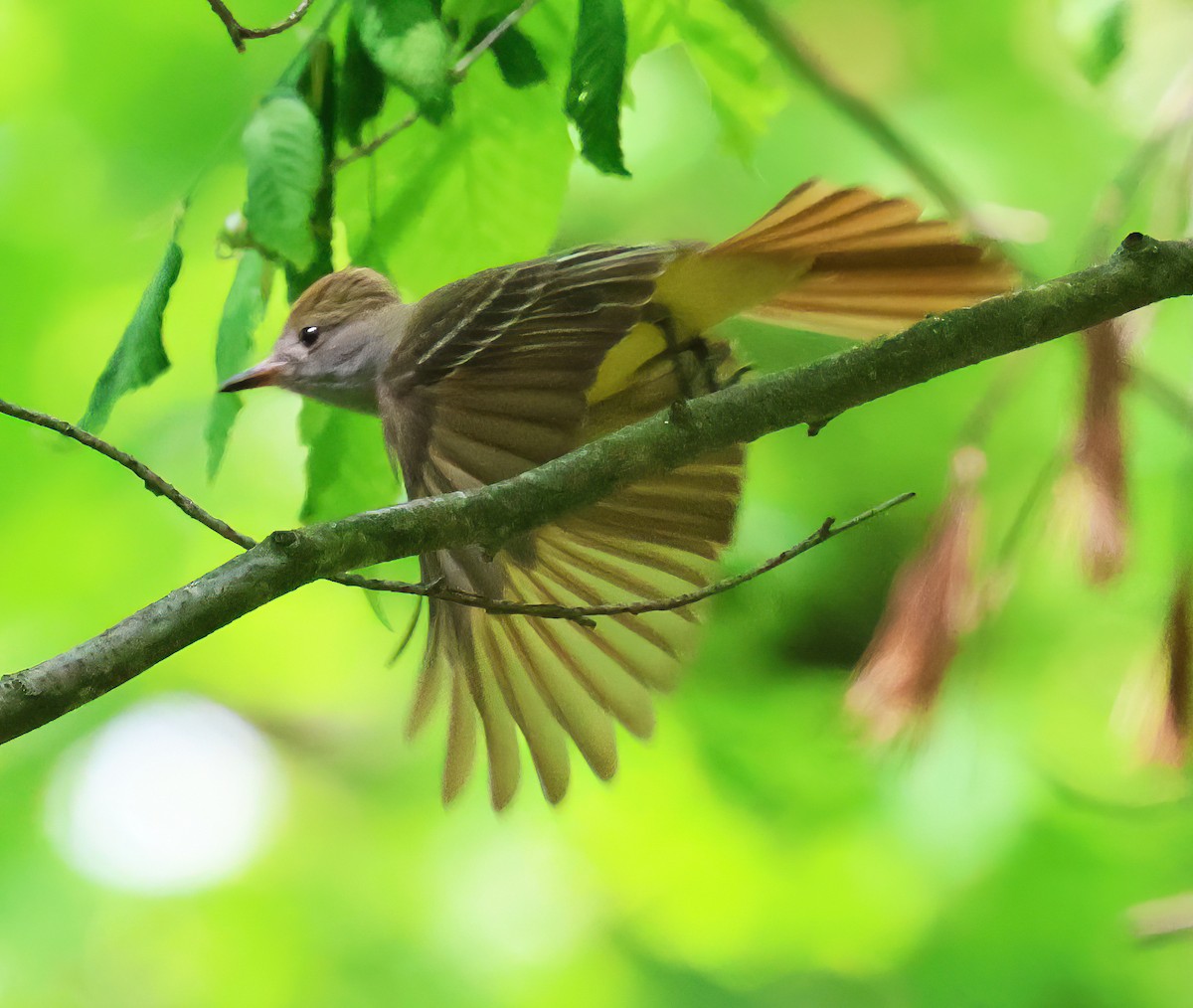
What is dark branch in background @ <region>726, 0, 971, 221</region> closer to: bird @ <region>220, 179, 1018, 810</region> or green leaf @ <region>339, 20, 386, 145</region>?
bird @ <region>220, 179, 1018, 810</region>

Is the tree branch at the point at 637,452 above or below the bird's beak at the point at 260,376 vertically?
below

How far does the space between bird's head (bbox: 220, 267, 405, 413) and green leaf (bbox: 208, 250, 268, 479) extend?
11cm

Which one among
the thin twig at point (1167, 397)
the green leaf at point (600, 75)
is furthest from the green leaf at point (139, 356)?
the thin twig at point (1167, 397)

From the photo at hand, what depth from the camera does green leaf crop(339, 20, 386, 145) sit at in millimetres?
897

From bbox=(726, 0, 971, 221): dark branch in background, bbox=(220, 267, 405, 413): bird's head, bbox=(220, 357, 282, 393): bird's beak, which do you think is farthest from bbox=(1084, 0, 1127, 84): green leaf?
bbox=(220, 357, 282, 393): bird's beak

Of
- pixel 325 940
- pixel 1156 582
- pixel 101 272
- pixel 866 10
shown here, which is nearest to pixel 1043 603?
pixel 1156 582

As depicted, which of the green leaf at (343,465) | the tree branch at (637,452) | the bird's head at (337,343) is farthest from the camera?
the bird's head at (337,343)

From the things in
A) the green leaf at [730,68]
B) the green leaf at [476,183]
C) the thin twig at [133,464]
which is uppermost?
the green leaf at [730,68]

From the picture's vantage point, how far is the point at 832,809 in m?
2.04

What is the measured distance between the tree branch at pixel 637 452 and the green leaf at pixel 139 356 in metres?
0.20

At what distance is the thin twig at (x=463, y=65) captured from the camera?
86cm

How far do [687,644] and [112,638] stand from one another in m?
0.62

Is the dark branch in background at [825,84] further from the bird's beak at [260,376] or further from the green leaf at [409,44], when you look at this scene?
the bird's beak at [260,376]

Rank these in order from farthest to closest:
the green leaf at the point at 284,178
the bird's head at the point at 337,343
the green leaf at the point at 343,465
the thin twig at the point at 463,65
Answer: the bird's head at the point at 337,343
the green leaf at the point at 343,465
the thin twig at the point at 463,65
the green leaf at the point at 284,178
